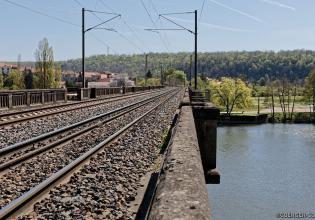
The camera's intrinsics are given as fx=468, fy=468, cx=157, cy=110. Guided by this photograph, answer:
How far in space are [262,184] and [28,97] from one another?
59.4 ft

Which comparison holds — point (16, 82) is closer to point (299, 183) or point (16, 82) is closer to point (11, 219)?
point (299, 183)

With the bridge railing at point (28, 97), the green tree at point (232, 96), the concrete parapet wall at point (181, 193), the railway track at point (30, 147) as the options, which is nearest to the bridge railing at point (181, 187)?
the concrete parapet wall at point (181, 193)

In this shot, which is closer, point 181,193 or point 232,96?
point 181,193

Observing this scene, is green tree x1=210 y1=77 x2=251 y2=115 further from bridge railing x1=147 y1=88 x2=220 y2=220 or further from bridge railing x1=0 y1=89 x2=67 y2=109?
bridge railing x1=147 y1=88 x2=220 y2=220

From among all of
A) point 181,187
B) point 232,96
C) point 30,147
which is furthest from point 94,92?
point 232,96

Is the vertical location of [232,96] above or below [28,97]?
below

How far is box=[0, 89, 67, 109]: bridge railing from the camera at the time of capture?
23078 millimetres

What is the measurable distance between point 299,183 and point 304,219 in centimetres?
810

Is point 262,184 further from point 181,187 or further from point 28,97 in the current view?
point 181,187

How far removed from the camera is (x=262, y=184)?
34312mm

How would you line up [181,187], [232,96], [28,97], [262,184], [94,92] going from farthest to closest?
[232,96] → [94,92] → [262,184] → [28,97] → [181,187]

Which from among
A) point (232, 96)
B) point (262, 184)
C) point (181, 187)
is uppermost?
point (181, 187)

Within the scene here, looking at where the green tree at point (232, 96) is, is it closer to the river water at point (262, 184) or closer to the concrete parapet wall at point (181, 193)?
the river water at point (262, 184)

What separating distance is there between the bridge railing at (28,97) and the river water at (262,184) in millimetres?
12205
